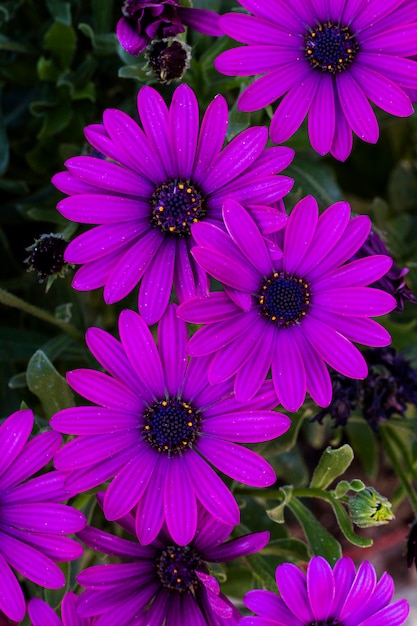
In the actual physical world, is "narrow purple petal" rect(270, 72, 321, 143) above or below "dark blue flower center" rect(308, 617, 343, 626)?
above

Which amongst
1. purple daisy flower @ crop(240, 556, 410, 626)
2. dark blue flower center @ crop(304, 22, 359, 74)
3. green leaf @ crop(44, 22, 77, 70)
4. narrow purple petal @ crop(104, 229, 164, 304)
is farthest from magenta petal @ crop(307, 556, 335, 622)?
green leaf @ crop(44, 22, 77, 70)

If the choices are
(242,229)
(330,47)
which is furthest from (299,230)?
(330,47)

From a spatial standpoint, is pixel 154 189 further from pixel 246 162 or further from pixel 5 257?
pixel 5 257

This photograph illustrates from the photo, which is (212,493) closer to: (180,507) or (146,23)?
(180,507)

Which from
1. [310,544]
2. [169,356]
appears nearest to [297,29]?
[169,356]

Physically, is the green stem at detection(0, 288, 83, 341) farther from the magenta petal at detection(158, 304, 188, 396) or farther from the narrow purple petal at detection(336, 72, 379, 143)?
the narrow purple petal at detection(336, 72, 379, 143)
